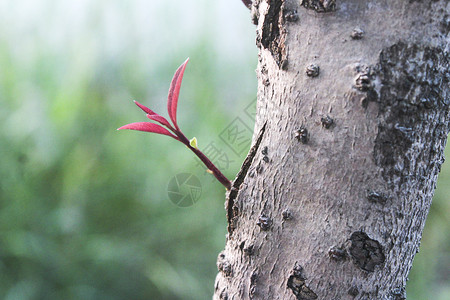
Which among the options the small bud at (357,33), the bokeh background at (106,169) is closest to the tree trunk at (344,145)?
the small bud at (357,33)

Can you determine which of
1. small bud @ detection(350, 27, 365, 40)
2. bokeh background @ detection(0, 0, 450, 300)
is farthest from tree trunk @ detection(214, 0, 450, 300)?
bokeh background @ detection(0, 0, 450, 300)

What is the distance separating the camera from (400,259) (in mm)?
435

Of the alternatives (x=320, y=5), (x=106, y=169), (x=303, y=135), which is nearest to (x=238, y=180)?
(x=303, y=135)

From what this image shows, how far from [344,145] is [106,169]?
1.57 metres

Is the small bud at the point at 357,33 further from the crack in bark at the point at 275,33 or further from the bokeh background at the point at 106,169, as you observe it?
the bokeh background at the point at 106,169

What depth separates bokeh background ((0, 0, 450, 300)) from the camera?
5.49 feet

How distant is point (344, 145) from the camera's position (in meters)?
0.40

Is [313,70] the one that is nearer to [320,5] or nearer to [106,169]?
[320,5]

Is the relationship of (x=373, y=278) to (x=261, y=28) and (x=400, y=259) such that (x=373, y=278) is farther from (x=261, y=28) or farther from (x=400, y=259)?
(x=261, y=28)

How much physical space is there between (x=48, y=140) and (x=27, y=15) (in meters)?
0.84

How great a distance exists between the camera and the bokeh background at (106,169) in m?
1.67

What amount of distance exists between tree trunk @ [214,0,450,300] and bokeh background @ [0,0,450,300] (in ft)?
4.16

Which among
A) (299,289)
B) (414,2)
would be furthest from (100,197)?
(414,2)

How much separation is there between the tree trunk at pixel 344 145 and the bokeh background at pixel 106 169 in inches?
49.9
